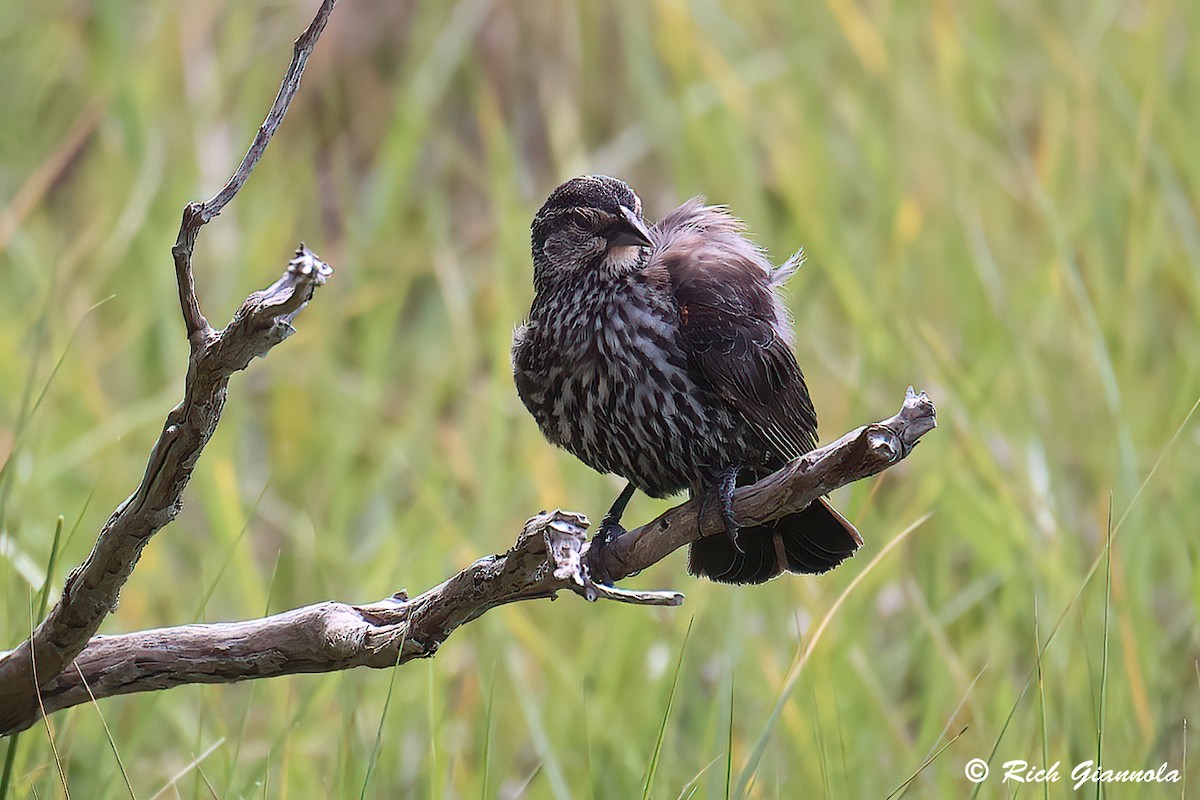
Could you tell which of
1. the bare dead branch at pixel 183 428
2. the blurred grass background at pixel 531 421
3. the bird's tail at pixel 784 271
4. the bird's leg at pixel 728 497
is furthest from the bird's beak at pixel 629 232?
the bare dead branch at pixel 183 428

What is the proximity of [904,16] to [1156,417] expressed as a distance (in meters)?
1.88

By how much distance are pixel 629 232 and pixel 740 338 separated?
297 millimetres

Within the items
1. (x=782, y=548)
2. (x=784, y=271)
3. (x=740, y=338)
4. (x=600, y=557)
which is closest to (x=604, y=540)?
(x=600, y=557)

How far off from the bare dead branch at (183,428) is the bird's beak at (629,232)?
990 mm

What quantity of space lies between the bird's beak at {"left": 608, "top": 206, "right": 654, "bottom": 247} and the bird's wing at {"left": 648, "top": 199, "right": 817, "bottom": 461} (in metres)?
0.06

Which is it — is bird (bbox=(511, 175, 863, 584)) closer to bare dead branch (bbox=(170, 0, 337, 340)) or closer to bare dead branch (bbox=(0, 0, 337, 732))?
bare dead branch (bbox=(0, 0, 337, 732))

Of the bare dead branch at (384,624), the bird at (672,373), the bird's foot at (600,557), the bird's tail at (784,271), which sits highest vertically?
the bird's tail at (784,271)

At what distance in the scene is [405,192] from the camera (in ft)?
19.2

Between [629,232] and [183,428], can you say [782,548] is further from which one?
[183,428]

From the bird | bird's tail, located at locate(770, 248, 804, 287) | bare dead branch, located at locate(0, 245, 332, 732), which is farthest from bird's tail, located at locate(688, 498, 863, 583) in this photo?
bare dead branch, located at locate(0, 245, 332, 732)

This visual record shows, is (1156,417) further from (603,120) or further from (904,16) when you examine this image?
(603,120)

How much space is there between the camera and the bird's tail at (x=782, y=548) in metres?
2.66

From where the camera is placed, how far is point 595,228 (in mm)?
2801

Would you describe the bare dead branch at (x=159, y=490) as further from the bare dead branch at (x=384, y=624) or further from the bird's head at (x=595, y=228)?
the bird's head at (x=595, y=228)
